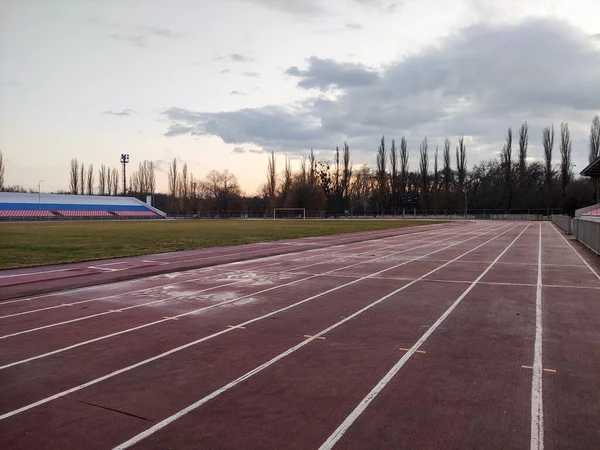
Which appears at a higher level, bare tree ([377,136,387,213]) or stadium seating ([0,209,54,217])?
bare tree ([377,136,387,213])

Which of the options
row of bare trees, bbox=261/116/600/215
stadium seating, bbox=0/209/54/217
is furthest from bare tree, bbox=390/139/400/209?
stadium seating, bbox=0/209/54/217

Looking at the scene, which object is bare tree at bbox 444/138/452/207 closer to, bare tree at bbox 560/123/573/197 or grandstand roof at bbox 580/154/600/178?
bare tree at bbox 560/123/573/197

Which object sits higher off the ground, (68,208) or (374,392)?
(68,208)

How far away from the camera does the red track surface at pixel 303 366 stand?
371cm

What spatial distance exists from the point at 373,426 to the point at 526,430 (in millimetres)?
1306

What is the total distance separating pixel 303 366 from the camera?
5223 millimetres

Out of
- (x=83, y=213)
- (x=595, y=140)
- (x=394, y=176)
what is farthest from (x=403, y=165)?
(x=83, y=213)

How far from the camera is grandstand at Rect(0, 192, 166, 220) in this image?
82188 millimetres

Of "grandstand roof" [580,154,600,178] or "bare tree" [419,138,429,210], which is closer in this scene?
"grandstand roof" [580,154,600,178]

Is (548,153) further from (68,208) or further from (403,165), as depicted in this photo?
(68,208)

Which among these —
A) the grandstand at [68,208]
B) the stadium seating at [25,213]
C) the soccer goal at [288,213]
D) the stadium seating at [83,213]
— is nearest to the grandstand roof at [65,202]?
the grandstand at [68,208]

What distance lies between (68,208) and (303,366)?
98.2 m

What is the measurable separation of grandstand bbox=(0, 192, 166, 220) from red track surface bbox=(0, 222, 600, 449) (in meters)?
83.0

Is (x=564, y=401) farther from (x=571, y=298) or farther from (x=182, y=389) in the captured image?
(x=571, y=298)
